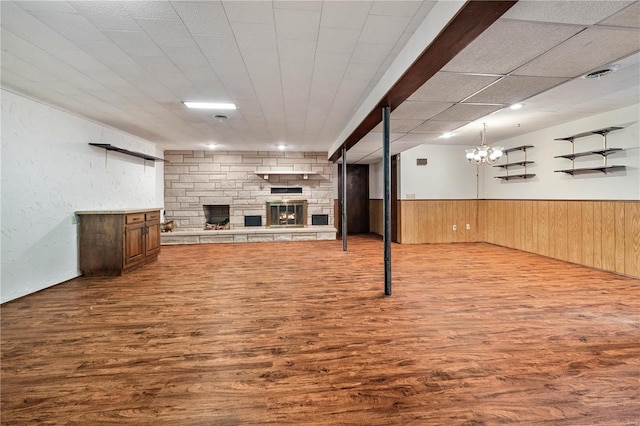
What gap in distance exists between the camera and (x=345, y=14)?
1967 millimetres

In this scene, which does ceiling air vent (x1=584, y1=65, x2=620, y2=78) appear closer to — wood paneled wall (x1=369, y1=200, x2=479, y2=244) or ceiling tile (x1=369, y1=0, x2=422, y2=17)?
ceiling tile (x1=369, y1=0, x2=422, y2=17)

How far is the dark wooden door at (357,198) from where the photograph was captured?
898 cm

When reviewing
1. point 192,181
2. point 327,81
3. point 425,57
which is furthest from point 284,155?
point 425,57

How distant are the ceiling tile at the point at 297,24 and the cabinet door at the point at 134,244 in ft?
12.3

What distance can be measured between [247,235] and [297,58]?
5330 millimetres

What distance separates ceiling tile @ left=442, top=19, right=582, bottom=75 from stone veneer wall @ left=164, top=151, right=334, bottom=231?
225 inches

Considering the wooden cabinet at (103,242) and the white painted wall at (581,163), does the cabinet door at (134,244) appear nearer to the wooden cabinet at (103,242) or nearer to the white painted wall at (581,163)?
the wooden cabinet at (103,242)

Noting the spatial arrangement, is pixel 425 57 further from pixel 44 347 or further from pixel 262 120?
pixel 44 347

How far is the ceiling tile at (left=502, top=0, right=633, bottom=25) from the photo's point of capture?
148 cm

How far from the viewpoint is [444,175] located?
6.97 metres

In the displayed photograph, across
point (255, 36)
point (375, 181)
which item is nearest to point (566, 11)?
point (255, 36)

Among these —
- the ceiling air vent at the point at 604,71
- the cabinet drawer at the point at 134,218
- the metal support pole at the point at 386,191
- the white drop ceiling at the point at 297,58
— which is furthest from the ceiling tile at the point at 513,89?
the cabinet drawer at the point at 134,218

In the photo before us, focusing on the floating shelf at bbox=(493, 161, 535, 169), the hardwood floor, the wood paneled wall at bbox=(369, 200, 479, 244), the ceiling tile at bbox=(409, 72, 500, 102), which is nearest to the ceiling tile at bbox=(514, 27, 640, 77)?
the ceiling tile at bbox=(409, 72, 500, 102)

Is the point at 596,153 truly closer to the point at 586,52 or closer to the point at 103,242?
the point at 586,52
